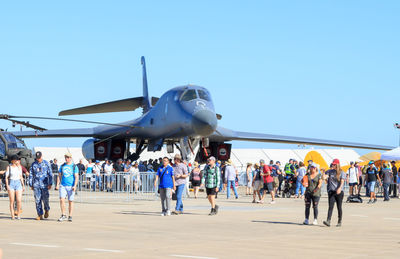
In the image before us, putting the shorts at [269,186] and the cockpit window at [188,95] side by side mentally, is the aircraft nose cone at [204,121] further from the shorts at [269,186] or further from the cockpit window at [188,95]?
the shorts at [269,186]

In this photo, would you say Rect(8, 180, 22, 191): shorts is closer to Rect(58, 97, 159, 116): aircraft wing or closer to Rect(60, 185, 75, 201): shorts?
Rect(60, 185, 75, 201): shorts

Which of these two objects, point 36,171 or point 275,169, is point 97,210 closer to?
point 36,171

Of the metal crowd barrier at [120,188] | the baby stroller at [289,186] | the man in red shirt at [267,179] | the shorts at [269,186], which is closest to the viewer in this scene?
the man in red shirt at [267,179]

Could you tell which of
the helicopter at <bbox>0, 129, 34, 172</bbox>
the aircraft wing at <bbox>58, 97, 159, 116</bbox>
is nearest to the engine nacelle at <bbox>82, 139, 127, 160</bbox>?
the aircraft wing at <bbox>58, 97, 159, 116</bbox>

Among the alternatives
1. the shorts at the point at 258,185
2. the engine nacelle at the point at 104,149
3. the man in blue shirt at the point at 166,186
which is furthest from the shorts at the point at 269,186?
the engine nacelle at the point at 104,149

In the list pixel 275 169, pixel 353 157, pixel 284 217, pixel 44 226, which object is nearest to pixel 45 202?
pixel 44 226

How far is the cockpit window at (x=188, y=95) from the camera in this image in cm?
2966

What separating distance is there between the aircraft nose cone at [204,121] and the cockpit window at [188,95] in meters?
1.24

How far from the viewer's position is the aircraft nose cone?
28469 mm

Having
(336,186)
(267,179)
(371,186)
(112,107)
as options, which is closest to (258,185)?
(267,179)

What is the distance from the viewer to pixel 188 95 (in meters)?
29.8

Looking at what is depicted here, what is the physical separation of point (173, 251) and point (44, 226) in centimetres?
503

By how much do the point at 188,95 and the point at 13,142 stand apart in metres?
9.08

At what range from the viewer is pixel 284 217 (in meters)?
16.6
